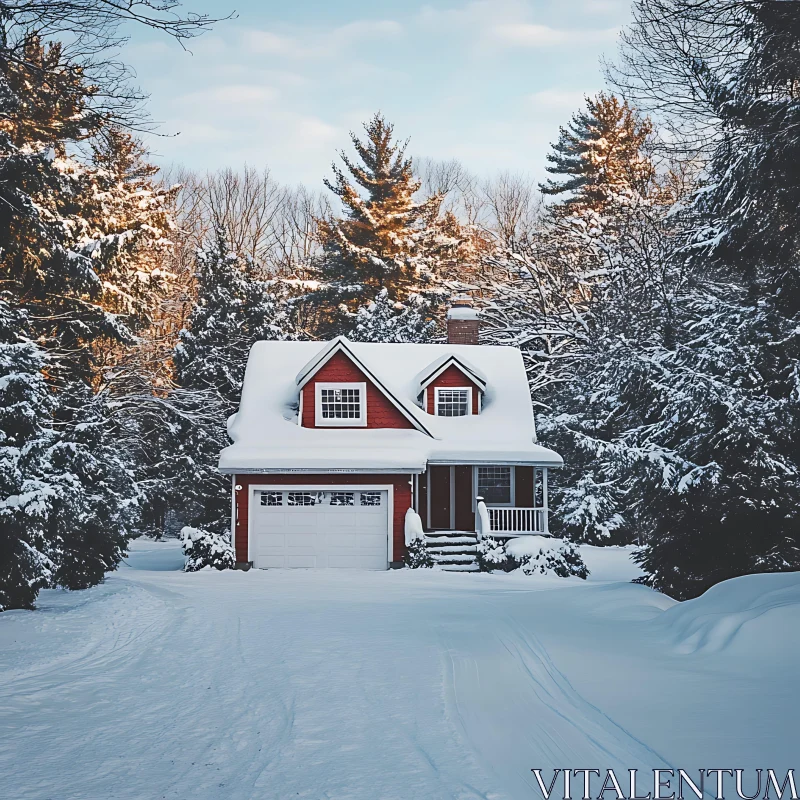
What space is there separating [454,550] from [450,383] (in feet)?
19.9

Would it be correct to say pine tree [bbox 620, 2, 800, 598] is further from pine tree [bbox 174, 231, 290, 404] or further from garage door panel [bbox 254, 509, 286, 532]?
pine tree [bbox 174, 231, 290, 404]

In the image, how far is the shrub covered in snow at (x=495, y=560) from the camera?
21.9 metres

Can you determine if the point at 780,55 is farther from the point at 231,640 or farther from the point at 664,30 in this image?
the point at 231,640

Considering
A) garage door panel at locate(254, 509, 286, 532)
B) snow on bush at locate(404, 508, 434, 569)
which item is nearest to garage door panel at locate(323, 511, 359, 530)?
garage door panel at locate(254, 509, 286, 532)

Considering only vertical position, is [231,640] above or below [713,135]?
below

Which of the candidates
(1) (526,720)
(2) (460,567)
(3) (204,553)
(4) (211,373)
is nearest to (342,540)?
(2) (460,567)

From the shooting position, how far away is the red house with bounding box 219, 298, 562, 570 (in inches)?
896

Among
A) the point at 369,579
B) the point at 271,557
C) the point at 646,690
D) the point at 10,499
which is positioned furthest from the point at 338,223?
the point at 646,690

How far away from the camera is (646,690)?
25.9 feet

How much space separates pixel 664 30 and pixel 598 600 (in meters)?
8.96

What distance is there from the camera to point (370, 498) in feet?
76.3

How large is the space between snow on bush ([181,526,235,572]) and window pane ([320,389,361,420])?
5106mm

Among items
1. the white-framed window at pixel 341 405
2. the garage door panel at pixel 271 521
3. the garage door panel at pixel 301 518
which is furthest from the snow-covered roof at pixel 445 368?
the garage door panel at pixel 271 521

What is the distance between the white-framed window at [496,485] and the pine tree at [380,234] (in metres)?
16.3
